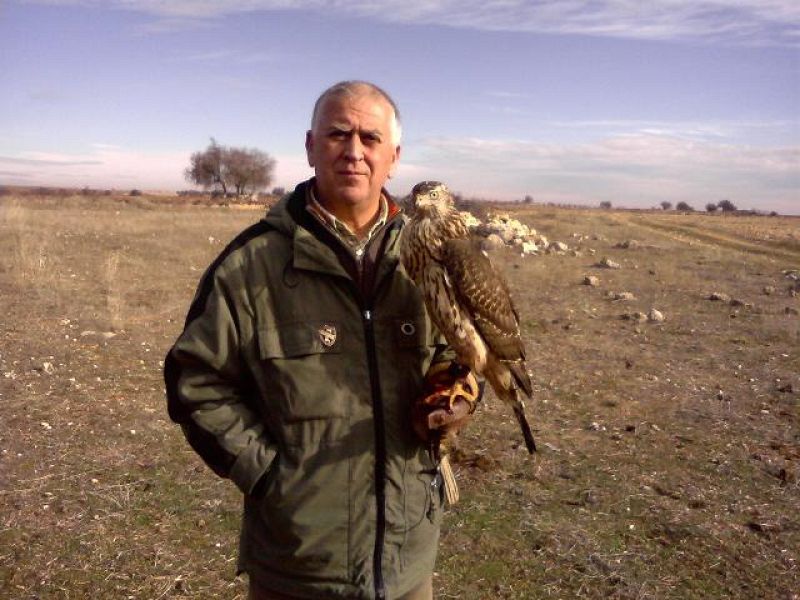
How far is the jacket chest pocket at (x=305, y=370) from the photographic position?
2633mm

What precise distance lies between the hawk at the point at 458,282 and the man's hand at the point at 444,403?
339 millimetres

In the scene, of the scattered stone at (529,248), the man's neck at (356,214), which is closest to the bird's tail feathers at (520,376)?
the man's neck at (356,214)

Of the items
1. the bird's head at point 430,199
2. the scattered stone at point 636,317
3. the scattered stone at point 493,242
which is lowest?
the scattered stone at point 636,317

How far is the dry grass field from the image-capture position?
4582 mm

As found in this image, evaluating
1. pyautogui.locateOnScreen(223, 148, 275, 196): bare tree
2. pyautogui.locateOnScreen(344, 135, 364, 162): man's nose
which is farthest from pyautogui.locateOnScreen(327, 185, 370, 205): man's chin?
pyautogui.locateOnScreen(223, 148, 275, 196): bare tree

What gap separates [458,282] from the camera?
353cm

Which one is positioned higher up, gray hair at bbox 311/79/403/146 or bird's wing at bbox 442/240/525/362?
gray hair at bbox 311/79/403/146

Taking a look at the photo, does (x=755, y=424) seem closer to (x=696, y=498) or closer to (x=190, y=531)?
(x=696, y=498)

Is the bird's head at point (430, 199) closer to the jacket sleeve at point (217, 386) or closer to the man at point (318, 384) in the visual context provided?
the man at point (318, 384)

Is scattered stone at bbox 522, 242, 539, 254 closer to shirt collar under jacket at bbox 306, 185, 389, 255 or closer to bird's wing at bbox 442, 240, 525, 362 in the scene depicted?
bird's wing at bbox 442, 240, 525, 362

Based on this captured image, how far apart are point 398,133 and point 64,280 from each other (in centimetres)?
1104

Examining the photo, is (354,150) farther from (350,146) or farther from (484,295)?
(484,295)

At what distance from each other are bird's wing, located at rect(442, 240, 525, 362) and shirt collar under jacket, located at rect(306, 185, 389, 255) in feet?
2.47

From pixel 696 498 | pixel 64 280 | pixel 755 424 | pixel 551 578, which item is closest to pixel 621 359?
pixel 755 424
